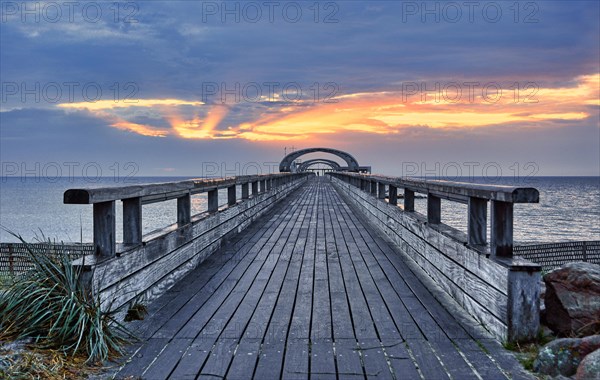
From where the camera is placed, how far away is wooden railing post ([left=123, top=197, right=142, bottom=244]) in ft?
13.7

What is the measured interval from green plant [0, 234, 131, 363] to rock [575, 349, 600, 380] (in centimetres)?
294

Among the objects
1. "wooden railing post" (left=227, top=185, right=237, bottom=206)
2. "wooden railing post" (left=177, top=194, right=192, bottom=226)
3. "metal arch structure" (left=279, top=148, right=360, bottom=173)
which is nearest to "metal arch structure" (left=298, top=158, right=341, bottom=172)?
"metal arch structure" (left=279, top=148, right=360, bottom=173)

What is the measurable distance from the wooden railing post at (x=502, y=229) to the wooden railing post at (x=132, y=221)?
9.89 feet

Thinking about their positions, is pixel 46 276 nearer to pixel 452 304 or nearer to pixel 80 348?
pixel 80 348

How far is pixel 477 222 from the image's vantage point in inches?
158

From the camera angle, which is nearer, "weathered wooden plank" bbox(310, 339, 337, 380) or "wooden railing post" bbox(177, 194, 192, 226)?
"weathered wooden plank" bbox(310, 339, 337, 380)

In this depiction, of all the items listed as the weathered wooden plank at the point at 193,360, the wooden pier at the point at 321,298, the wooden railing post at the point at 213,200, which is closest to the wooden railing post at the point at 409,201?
the wooden pier at the point at 321,298

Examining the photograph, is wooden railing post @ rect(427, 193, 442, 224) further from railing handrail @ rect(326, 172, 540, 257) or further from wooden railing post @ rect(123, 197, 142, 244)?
wooden railing post @ rect(123, 197, 142, 244)

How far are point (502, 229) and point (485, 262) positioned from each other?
316 millimetres

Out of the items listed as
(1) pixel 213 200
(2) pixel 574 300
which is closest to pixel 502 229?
(2) pixel 574 300

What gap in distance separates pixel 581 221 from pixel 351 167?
30.6 meters

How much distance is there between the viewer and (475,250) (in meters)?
3.88

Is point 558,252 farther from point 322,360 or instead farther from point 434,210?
point 322,360

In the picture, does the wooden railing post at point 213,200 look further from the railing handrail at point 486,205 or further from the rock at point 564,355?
the rock at point 564,355
